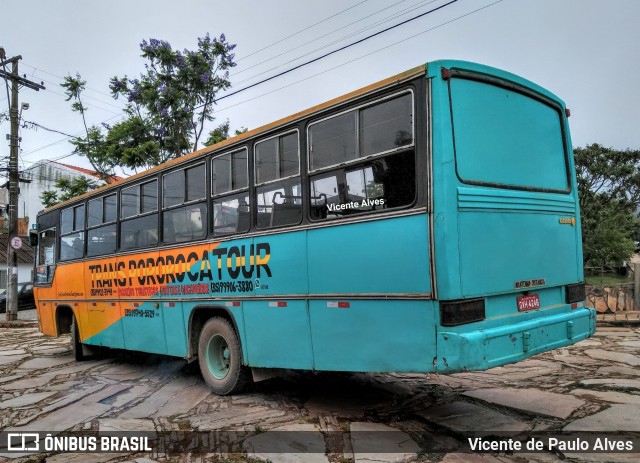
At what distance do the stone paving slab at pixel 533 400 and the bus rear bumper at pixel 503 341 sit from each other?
0.74 metres

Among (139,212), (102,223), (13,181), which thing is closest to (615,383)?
(139,212)

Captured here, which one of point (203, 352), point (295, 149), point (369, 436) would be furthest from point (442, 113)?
point (203, 352)

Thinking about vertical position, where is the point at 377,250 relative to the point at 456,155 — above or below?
below

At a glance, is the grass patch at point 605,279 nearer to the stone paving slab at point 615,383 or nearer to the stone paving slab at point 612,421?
the stone paving slab at point 615,383

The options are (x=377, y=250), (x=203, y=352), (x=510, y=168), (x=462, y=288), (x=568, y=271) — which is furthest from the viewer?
(x=203, y=352)

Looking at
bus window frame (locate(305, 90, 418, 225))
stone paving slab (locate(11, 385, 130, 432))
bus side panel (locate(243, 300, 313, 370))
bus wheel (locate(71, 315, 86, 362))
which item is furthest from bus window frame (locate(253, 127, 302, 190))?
bus wheel (locate(71, 315, 86, 362))

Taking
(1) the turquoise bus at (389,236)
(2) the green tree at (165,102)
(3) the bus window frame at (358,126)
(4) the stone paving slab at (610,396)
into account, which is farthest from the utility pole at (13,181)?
(4) the stone paving slab at (610,396)

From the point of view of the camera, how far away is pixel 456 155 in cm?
412

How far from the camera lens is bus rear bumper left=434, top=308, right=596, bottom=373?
380 centimetres

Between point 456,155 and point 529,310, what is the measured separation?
1569 millimetres

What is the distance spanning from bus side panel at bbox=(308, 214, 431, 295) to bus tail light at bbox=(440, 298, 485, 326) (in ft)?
0.65

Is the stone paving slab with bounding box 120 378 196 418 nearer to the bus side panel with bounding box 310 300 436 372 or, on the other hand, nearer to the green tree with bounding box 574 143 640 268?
the bus side panel with bounding box 310 300 436 372

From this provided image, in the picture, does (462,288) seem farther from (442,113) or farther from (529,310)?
(442,113)

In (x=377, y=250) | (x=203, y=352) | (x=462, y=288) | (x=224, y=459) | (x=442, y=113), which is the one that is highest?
(x=442, y=113)
